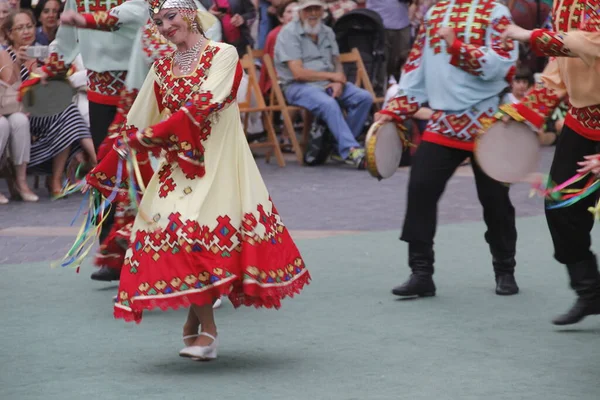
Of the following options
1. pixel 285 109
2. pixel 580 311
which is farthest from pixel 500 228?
pixel 285 109

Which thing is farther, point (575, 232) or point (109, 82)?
point (109, 82)

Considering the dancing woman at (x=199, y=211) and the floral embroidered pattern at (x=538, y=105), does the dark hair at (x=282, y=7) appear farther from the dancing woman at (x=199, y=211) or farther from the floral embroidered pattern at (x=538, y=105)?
the dancing woman at (x=199, y=211)

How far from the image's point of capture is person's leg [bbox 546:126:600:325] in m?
5.75

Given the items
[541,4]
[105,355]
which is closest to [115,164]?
[105,355]

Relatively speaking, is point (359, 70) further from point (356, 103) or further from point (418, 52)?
point (418, 52)

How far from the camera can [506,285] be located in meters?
6.99

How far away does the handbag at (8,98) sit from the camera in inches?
400

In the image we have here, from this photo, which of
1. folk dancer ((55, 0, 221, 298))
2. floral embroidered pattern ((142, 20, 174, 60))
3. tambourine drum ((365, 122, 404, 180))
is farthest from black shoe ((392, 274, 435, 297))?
floral embroidered pattern ((142, 20, 174, 60))

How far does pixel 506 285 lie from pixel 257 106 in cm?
653

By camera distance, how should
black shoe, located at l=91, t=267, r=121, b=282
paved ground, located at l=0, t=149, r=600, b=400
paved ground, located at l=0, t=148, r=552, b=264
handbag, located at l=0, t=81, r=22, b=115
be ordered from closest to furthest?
1. paved ground, located at l=0, t=149, r=600, b=400
2. black shoe, located at l=91, t=267, r=121, b=282
3. paved ground, located at l=0, t=148, r=552, b=264
4. handbag, located at l=0, t=81, r=22, b=115

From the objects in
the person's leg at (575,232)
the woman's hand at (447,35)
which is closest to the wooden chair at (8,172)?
the woman's hand at (447,35)

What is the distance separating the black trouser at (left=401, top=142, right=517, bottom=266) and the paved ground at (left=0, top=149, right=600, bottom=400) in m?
0.33

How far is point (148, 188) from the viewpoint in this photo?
5.58m

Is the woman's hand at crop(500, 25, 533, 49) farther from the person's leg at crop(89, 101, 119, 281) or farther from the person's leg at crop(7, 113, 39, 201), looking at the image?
the person's leg at crop(7, 113, 39, 201)
